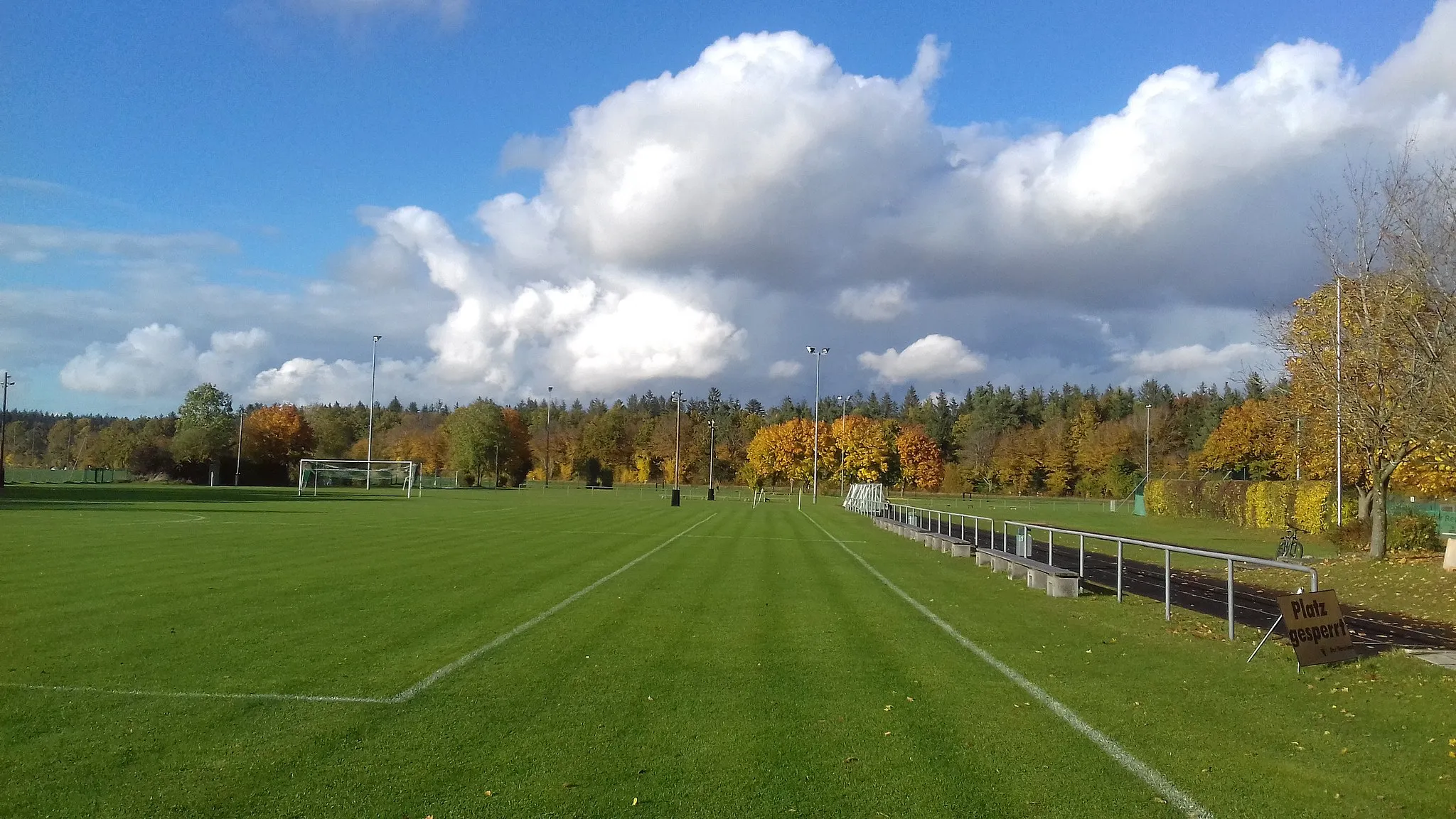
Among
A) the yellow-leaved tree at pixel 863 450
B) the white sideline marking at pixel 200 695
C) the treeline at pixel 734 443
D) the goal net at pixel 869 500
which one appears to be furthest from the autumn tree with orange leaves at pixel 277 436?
the white sideline marking at pixel 200 695

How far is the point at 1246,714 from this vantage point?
24.0 ft

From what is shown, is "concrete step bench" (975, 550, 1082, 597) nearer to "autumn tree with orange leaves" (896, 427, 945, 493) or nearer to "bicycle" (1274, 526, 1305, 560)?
"bicycle" (1274, 526, 1305, 560)

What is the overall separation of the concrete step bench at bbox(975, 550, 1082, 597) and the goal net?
74.7 feet

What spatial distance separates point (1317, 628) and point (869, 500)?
3789 cm

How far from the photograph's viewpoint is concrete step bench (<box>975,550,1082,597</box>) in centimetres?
1473

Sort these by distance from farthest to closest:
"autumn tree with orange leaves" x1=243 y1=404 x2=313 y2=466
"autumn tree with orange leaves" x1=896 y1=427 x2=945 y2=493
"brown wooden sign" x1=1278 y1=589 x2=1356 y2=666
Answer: "autumn tree with orange leaves" x1=896 y1=427 x2=945 y2=493
"autumn tree with orange leaves" x1=243 y1=404 x2=313 y2=466
"brown wooden sign" x1=1278 y1=589 x2=1356 y2=666

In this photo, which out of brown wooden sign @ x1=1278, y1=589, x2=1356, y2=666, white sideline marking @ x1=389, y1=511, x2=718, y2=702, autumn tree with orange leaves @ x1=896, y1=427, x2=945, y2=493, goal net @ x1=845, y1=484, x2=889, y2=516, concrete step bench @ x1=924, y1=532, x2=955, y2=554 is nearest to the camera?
white sideline marking @ x1=389, y1=511, x2=718, y2=702

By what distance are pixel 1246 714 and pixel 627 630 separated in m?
6.09

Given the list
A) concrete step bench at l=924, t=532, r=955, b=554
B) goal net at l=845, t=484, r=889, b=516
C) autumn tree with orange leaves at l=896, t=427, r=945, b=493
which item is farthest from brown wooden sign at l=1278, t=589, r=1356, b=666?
autumn tree with orange leaves at l=896, t=427, r=945, b=493

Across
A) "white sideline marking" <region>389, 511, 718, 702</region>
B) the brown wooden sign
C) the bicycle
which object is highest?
the brown wooden sign

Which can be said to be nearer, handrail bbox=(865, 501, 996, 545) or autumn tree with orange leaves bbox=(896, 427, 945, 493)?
handrail bbox=(865, 501, 996, 545)

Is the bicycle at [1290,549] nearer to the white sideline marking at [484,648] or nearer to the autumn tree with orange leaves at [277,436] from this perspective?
the white sideline marking at [484,648]

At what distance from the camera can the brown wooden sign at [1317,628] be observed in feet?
28.7

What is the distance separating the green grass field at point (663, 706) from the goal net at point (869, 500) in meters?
28.1
